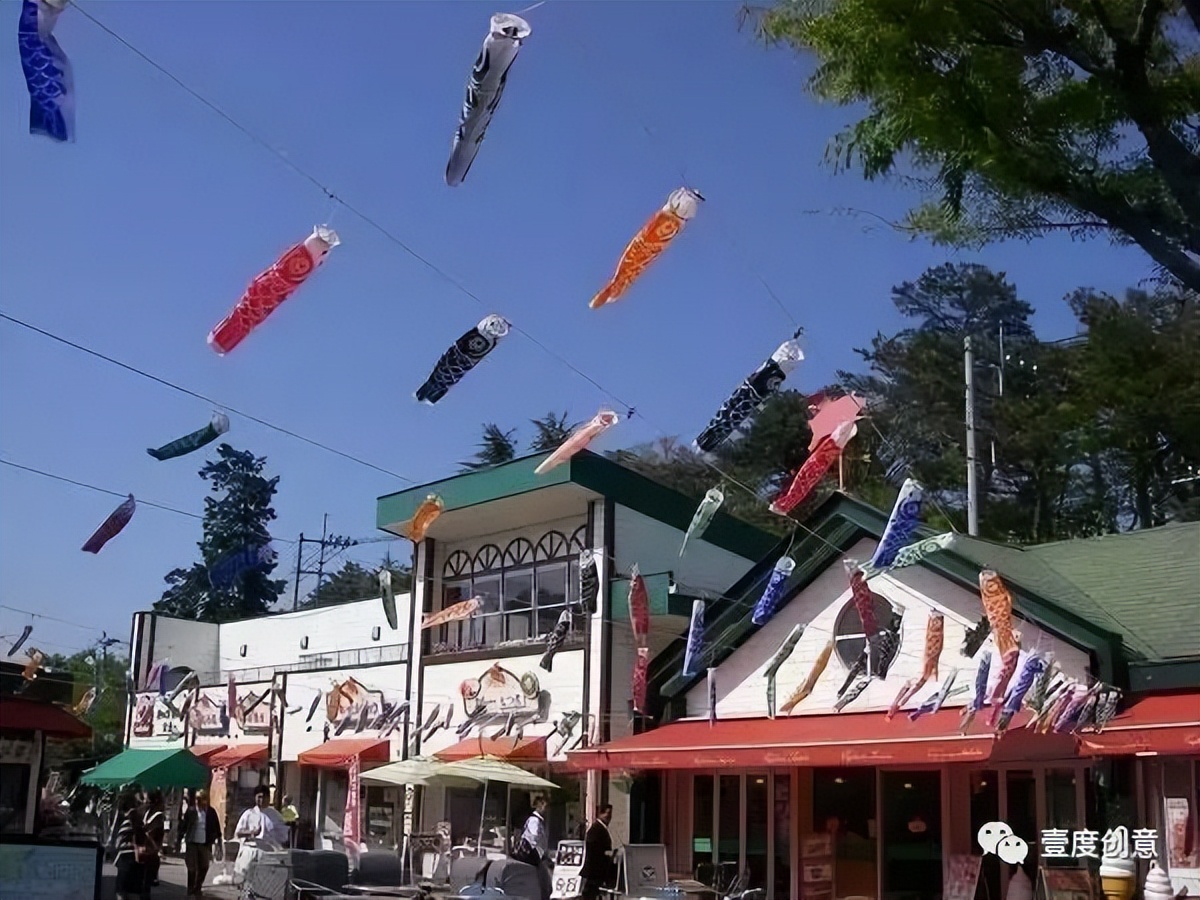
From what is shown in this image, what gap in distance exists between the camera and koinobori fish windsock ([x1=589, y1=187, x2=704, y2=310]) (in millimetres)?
11977

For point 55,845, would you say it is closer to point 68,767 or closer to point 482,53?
point 482,53

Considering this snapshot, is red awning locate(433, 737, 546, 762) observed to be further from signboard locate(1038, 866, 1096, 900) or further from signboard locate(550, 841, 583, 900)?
signboard locate(1038, 866, 1096, 900)

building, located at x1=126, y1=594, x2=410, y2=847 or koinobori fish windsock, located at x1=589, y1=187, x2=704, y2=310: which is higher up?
koinobori fish windsock, located at x1=589, y1=187, x2=704, y2=310

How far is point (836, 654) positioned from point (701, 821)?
3326 millimetres

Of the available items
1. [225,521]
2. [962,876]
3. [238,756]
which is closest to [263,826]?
[962,876]

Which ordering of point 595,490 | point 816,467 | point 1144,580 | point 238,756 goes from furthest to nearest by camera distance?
point 238,756 → point 595,490 → point 1144,580 → point 816,467

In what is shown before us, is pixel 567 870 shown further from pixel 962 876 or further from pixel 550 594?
pixel 550 594

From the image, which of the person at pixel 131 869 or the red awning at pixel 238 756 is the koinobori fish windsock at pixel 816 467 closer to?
the person at pixel 131 869

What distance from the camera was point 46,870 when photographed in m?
11.3

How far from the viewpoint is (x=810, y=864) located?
1844 cm

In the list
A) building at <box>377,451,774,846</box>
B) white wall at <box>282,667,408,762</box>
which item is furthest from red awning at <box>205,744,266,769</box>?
building at <box>377,451,774,846</box>

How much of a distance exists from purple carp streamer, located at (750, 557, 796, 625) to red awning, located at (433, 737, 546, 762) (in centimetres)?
495

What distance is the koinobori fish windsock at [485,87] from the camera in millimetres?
10008

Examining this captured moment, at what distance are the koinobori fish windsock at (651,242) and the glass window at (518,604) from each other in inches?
498
